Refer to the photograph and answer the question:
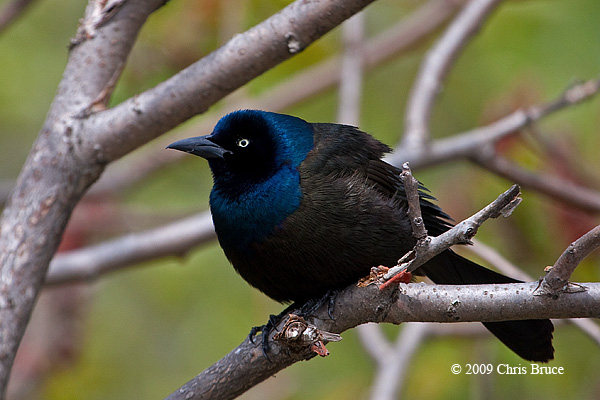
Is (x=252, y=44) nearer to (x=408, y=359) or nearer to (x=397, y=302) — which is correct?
(x=397, y=302)

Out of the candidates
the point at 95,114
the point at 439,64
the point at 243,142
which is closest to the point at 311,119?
the point at 439,64

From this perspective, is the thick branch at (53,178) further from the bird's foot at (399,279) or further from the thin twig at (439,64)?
the thin twig at (439,64)

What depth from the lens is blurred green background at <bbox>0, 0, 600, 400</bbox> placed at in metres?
4.72

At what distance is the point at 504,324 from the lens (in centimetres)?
309

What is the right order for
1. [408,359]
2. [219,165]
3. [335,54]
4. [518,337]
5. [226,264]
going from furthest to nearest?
[335,54], [226,264], [408,359], [219,165], [518,337]

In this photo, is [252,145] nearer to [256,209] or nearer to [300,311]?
[256,209]

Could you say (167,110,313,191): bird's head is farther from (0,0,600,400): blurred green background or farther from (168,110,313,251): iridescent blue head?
(0,0,600,400): blurred green background

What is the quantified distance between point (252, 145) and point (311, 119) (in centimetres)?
295

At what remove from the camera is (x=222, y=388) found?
2.59 metres

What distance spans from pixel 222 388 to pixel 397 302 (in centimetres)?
68

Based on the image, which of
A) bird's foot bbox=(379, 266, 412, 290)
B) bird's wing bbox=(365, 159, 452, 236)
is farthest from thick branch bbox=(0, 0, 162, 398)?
bird's foot bbox=(379, 266, 412, 290)

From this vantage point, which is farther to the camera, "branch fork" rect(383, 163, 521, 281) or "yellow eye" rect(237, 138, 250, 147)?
"yellow eye" rect(237, 138, 250, 147)

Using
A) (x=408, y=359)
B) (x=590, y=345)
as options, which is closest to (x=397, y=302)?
(x=408, y=359)

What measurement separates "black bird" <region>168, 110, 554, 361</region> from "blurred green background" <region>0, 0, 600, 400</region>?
4.70 feet
